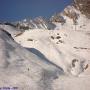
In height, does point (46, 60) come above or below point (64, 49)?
below

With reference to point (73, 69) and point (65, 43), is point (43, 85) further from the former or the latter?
point (65, 43)

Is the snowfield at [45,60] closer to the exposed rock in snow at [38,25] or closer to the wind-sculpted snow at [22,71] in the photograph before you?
the wind-sculpted snow at [22,71]

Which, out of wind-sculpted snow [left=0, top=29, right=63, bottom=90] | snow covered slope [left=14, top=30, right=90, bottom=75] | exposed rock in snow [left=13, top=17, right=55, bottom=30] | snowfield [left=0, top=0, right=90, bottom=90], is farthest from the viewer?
exposed rock in snow [left=13, top=17, right=55, bottom=30]

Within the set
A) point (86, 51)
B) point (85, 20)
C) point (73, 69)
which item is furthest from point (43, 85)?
point (85, 20)

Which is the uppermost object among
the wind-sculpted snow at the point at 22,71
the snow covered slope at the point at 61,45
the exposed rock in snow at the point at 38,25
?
the exposed rock in snow at the point at 38,25

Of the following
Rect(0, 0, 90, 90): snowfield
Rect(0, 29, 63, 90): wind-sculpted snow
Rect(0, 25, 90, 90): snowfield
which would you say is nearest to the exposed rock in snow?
Rect(0, 0, 90, 90): snowfield

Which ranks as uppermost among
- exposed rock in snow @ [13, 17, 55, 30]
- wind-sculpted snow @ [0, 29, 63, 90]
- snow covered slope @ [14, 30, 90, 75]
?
exposed rock in snow @ [13, 17, 55, 30]

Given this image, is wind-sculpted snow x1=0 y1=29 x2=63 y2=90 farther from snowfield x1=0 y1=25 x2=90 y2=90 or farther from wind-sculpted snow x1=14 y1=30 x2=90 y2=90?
wind-sculpted snow x1=14 y1=30 x2=90 y2=90

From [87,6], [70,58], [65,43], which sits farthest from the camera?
[87,6]

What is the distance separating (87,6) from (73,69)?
617 inches

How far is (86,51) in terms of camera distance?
83.7 feet

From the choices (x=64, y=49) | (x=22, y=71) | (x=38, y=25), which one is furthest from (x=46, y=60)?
(x=38, y=25)

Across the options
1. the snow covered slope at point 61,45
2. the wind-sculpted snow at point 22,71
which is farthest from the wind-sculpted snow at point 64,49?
the wind-sculpted snow at point 22,71

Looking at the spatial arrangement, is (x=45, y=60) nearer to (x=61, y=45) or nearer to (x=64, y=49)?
(x=64, y=49)
